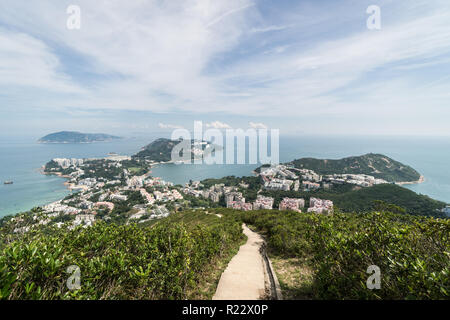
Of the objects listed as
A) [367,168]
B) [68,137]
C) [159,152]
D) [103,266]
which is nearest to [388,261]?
[103,266]

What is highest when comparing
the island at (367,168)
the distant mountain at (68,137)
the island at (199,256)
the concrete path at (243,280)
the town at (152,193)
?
the distant mountain at (68,137)

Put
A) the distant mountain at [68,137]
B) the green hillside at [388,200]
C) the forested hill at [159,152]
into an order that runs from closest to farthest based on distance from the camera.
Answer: the green hillside at [388,200], the forested hill at [159,152], the distant mountain at [68,137]

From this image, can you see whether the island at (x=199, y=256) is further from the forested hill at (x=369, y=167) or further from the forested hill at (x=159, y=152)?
the forested hill at (x=159, y=152)

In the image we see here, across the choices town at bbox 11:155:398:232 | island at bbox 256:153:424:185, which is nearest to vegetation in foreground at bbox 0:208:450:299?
town at bbox 11:155:398:232

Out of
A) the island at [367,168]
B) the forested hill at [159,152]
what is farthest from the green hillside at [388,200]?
the forested hill at [159,152]

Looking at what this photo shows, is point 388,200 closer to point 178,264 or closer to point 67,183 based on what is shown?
point 178,264

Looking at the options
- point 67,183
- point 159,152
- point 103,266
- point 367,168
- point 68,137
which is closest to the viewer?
point 103,266
